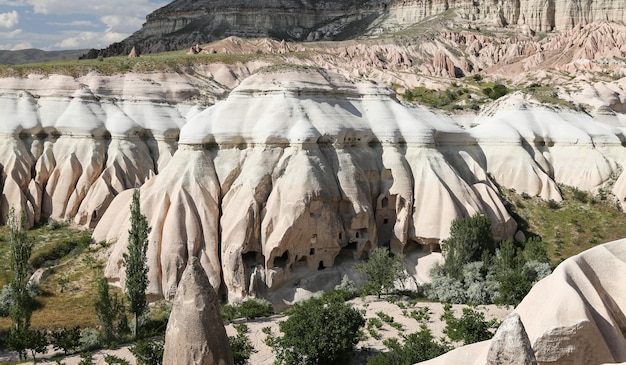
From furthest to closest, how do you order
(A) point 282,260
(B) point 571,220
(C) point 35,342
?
(B) point 571,220 < (A) point 282,260 < (C) point 35,342

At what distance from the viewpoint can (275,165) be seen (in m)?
29.9

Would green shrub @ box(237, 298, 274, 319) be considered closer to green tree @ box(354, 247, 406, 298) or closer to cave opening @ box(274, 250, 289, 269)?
cave opening @ box(274, 250, 289, 269)

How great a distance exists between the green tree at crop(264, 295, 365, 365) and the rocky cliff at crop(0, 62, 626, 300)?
767 cm

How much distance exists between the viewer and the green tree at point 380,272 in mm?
26547

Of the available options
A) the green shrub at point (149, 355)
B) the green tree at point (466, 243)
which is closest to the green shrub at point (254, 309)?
the green shrub at point (149, 355)

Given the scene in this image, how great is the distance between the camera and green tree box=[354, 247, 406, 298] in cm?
2655

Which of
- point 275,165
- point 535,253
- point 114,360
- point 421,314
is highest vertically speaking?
point 275,165

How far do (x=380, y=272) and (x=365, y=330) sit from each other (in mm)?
5206

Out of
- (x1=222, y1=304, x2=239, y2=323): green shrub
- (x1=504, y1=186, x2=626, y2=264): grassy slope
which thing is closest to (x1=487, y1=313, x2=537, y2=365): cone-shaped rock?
(x1=222, y1=304, x2=239, y2=323): green shrub

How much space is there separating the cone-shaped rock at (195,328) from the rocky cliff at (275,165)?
45.4 ft

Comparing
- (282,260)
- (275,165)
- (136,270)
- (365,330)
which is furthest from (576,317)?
(275,165)

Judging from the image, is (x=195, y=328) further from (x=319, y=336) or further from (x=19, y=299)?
(x=19, y=299)

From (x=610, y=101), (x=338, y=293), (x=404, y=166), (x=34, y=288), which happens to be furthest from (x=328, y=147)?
(x=610, y=101)

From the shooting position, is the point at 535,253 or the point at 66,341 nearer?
the point at 66,341
